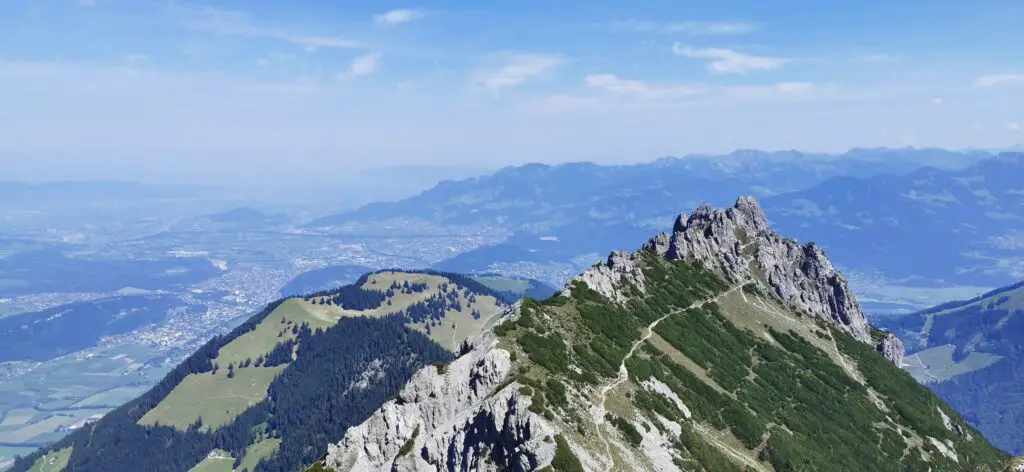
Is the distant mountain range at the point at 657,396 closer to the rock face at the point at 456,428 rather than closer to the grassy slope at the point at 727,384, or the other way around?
the rock face at the point at 456,428

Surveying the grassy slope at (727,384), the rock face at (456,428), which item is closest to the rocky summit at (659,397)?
the rock face at (456,428)

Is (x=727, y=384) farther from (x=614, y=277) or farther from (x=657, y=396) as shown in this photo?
(x=614, y=277)

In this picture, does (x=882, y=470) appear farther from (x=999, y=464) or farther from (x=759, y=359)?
(x=999, y=464)

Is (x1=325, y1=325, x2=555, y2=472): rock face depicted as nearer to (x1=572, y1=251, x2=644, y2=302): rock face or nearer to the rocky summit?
the rocky summit

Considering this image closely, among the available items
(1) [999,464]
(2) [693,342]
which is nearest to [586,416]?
(2) [693,342]

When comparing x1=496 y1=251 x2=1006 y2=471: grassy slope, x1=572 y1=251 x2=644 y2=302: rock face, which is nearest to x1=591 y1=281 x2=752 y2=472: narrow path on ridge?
x1=496 y1=251 x2=1006 y2=471: grassy slope

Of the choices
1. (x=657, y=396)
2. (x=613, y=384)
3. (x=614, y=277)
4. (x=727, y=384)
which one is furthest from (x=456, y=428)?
(x=614, y=277)
